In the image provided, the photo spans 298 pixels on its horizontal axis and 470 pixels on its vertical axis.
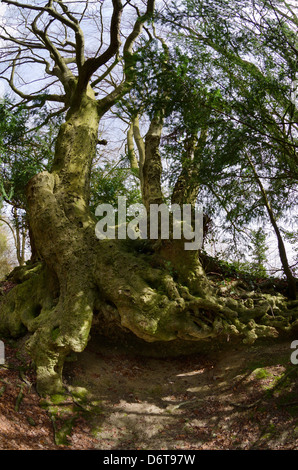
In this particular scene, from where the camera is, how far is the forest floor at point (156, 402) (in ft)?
15.7

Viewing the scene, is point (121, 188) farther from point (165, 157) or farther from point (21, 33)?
point (21, 33)

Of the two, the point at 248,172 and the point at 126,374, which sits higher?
the point at 248,172

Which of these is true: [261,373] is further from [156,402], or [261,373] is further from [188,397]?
[156,402]

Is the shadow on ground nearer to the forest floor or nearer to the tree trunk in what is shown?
the forest floor

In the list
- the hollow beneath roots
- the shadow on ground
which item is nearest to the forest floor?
the shadow on ground

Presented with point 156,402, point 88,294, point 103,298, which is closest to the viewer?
point 156,402

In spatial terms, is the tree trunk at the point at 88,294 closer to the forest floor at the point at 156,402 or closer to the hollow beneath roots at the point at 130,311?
the hollow beneath roots at the point at 130,311

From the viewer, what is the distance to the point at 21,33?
9438 millimetres

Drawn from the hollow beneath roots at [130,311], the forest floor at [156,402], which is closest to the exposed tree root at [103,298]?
the hollow beneath roots at [130,311]

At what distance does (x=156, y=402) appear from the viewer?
5.80 meters

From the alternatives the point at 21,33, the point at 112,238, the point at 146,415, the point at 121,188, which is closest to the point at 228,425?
the point at 146,415

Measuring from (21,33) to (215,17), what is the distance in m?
5.70

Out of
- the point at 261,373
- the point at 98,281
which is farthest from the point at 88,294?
the point at 261,373
